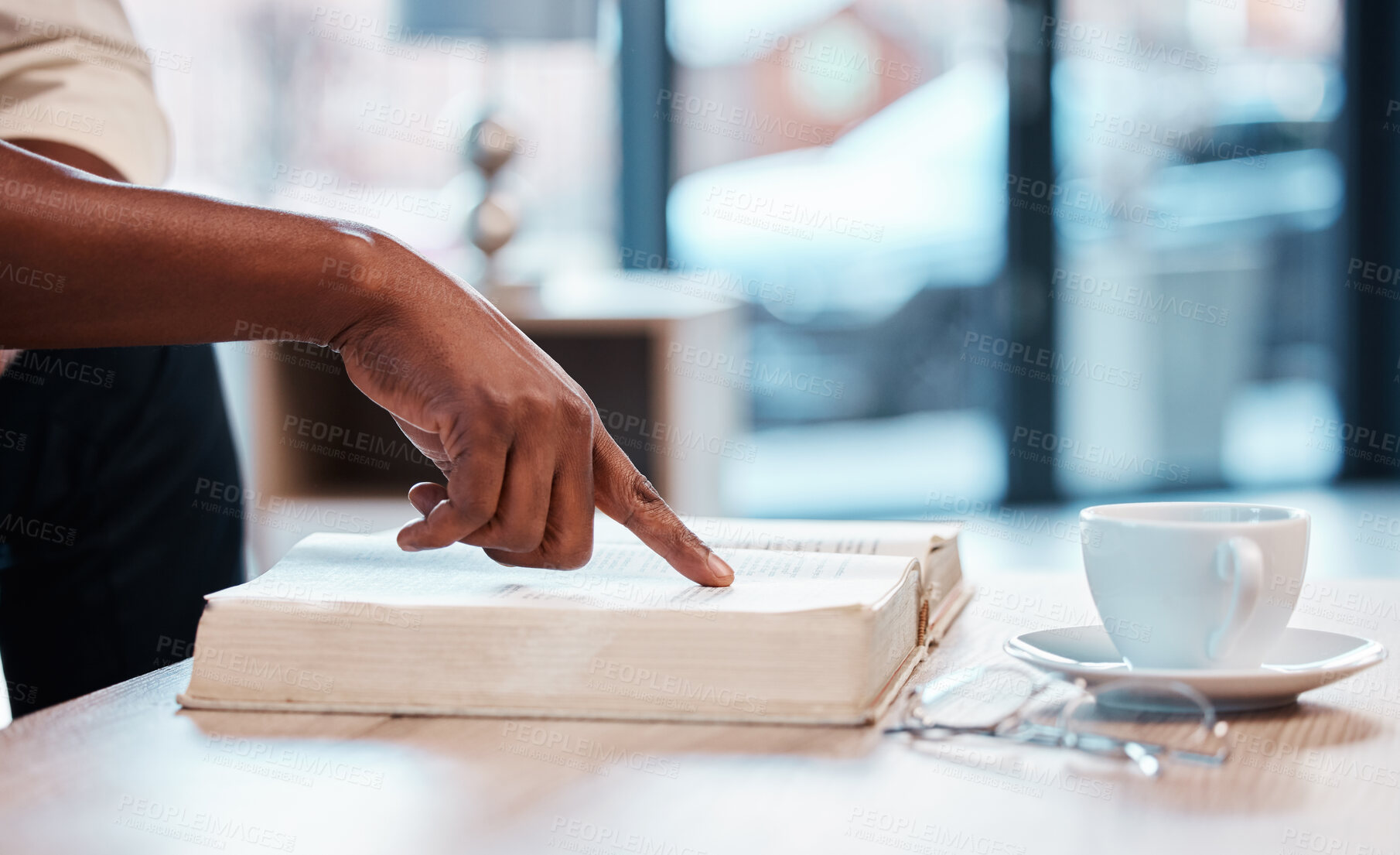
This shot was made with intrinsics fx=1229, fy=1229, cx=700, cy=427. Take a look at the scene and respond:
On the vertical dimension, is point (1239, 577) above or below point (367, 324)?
below

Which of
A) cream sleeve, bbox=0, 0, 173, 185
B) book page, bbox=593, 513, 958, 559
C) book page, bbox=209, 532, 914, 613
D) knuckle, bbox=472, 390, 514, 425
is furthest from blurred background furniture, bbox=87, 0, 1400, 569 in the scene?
knuckle, bbox=472, 390, 514, 425

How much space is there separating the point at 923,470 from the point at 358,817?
141 inches

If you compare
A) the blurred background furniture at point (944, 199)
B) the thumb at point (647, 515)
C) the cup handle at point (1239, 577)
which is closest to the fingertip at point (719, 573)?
the thumb at point (647, 515)

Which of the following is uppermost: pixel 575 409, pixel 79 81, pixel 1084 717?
pixel 79 81

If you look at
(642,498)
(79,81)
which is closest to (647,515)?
(642,498)

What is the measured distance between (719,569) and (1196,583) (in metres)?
0.22

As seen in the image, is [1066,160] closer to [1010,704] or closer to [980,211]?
[980,211]

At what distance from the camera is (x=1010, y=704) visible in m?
0.53

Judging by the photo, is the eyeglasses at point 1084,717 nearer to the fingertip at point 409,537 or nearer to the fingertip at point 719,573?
the fingertip at point 719,573

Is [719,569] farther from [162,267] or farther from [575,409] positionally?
[162,267]

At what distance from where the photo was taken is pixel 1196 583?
0.52 m

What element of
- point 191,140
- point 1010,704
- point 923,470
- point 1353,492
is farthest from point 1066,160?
point 1010,704

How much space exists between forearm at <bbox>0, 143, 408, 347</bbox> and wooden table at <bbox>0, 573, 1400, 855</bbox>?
0.18m

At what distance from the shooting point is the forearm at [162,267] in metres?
0.54
